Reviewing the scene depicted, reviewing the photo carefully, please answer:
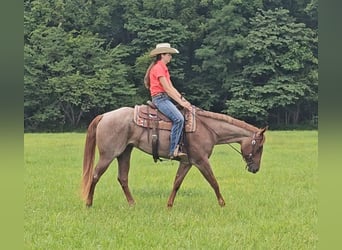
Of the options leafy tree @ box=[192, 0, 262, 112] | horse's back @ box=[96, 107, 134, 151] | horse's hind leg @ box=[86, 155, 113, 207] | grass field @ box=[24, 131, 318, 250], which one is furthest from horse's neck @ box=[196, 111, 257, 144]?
leafy tree @ box=[192, 0, 262, 112]

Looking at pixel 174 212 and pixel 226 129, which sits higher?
pixel 226 129

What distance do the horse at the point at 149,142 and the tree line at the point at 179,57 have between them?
965 inches

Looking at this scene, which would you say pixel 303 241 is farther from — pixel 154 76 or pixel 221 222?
pixel 154 76

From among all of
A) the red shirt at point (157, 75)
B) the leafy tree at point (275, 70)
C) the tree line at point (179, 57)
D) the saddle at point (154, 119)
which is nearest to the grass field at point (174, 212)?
the saddle at point (154, 119)

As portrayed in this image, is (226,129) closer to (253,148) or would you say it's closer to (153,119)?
(253,148)

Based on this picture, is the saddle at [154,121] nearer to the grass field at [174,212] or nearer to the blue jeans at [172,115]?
the blue jeans at [172,115]

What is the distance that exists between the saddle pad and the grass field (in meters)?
1.02

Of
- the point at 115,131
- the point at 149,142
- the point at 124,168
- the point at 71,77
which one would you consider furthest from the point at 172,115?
the point at 71,77

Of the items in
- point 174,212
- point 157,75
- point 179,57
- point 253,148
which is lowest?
point 174,212

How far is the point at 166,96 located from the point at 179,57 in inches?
1215

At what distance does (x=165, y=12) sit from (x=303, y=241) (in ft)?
113

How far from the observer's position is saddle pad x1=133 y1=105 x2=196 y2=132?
6996mm

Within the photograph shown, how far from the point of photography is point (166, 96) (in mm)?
7016
